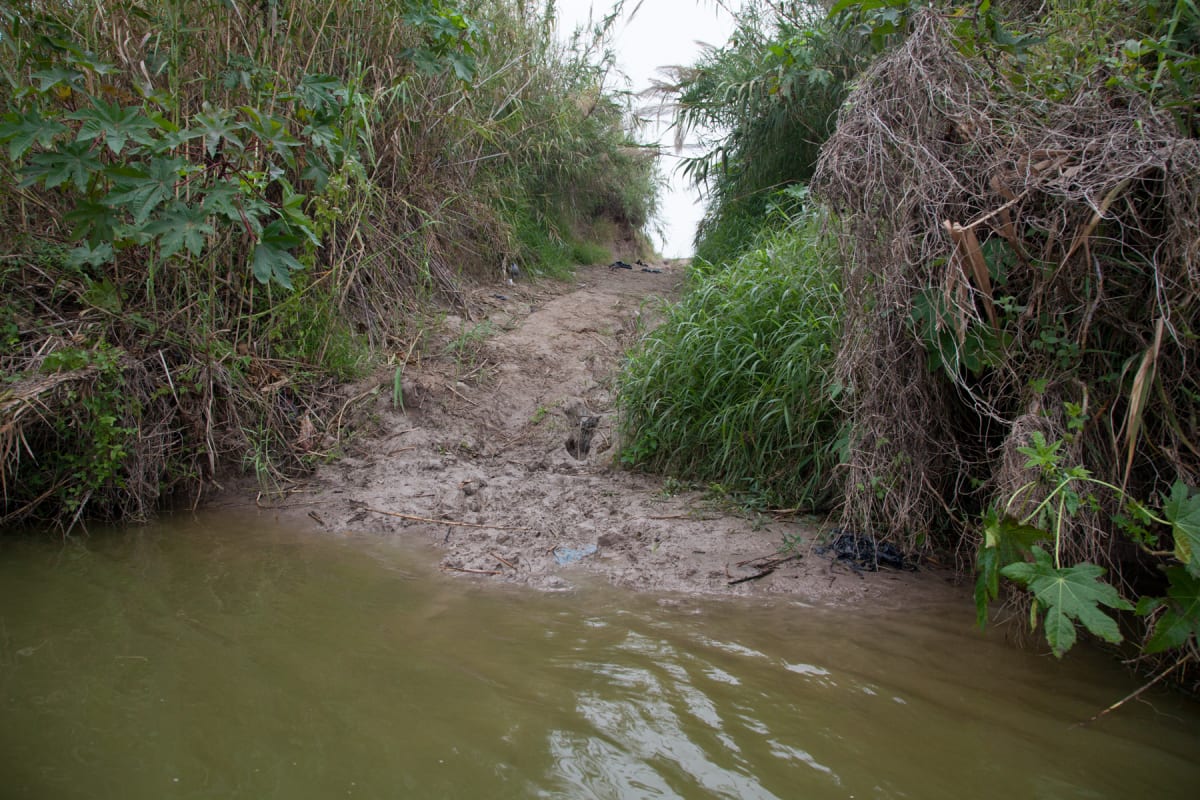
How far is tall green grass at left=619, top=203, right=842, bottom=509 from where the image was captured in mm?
3225

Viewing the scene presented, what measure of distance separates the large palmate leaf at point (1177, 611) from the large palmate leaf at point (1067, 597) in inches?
3.8

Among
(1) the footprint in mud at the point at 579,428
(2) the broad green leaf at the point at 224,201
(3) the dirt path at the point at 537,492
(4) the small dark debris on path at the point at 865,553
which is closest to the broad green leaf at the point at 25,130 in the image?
(2) the broad green leaf at the point at 224,201

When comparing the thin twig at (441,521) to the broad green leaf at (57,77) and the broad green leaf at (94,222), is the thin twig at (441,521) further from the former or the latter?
the broad green leaf at (57,77)

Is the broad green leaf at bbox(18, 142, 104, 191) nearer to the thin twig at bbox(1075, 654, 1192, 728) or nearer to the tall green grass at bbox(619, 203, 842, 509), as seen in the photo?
the tall green grass at bbox(619, 203, 842, 509)

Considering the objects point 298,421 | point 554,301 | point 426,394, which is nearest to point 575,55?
point 554,301

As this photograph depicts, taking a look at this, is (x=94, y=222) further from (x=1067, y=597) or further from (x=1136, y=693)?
(x=1136, y=693)

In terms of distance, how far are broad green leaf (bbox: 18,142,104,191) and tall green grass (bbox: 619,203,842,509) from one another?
98.1 inches

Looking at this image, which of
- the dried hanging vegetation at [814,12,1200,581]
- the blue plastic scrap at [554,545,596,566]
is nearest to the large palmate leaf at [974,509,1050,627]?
the dried hanging vegetation at [814,12,1200,581]

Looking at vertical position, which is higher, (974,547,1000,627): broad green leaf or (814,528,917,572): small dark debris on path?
(974,547,1000,627): broad green leaf

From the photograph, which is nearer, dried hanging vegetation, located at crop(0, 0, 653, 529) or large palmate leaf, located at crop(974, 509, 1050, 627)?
large palmate leaf, located at crop(974, 509, 1050, 627)

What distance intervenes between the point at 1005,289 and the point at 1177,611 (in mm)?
1054

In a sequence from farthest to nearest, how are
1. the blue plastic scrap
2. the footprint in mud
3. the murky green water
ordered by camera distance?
the footprint in mud, the blue plastic scrap, the murky green water

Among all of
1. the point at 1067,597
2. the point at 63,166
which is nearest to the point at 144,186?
the point at 63,166

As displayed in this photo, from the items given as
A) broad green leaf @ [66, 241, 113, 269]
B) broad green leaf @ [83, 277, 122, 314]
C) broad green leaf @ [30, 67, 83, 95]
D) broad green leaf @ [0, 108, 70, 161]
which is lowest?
broad green leaf @ [83, 277, 122, 314]
